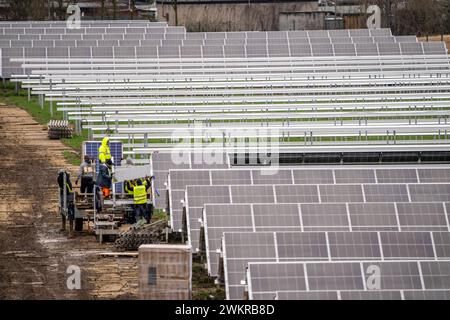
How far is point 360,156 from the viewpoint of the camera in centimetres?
3509

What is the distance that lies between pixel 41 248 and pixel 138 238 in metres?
1.82

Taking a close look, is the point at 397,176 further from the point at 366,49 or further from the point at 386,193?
the point at 366,49

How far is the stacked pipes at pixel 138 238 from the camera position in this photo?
2773 cm

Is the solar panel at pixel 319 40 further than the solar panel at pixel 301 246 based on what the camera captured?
Yes

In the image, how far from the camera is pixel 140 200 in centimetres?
2942

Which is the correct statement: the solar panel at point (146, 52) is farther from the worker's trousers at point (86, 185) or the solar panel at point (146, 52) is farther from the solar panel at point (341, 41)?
the worker's trousers at point (86, 185)

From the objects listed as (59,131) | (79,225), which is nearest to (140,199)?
(79,225)

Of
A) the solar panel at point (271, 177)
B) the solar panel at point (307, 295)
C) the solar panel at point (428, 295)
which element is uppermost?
Result: the solar panel at point (271, 177)

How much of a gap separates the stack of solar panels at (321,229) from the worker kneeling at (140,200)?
0.78 m

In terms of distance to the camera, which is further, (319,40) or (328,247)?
(319,40)

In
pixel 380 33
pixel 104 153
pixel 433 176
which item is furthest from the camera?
pixel 380 33

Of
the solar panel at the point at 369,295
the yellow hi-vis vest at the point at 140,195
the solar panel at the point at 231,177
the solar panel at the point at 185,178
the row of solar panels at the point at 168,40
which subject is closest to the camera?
the solar panel at the point at 369,295

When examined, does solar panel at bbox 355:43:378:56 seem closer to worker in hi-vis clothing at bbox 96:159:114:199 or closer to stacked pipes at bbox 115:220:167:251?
worker in hi-vis clothing at bbox 96:159:114:199

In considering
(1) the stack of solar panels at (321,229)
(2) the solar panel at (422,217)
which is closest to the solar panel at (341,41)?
(1) the stack of solar panels at (321,229)
